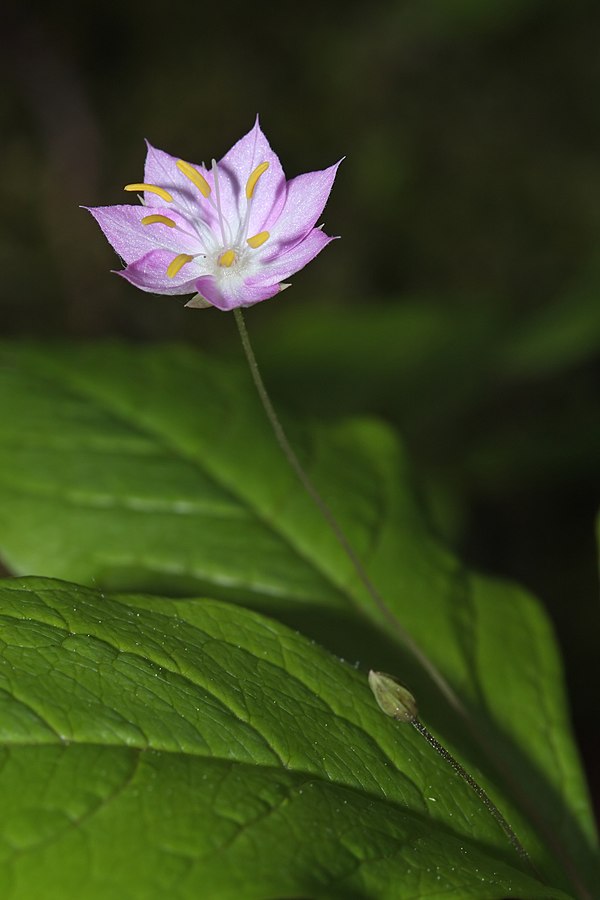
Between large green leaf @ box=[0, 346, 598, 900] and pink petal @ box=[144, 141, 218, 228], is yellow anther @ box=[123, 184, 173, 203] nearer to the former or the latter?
pink petal @ box=[144, 141, 218, 228]

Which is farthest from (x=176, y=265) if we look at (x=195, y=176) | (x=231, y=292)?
(x=195, y=176)

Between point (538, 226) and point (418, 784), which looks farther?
point (538, 226)

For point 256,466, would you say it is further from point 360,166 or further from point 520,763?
point 360,166

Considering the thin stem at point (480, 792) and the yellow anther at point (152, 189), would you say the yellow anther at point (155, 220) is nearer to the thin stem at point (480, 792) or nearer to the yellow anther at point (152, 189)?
the yellow anther at point (152, 189)

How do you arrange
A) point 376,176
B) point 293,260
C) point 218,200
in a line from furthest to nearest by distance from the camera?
point 376,176 < point 218,200 < point 293,260

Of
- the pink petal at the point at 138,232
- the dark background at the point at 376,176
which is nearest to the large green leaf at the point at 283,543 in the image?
the pink petal at the point at 138,232

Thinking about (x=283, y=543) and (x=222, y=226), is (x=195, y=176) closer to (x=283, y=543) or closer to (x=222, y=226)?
(x=222, y=226)

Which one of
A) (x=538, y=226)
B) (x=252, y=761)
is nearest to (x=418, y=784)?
(x=252, y=761)
